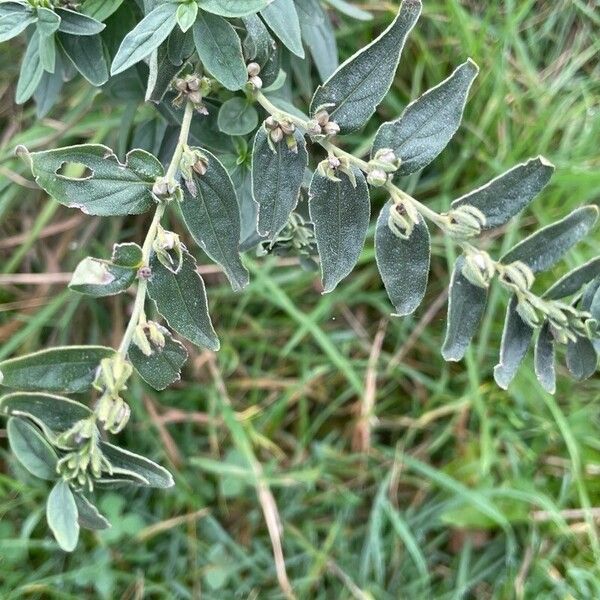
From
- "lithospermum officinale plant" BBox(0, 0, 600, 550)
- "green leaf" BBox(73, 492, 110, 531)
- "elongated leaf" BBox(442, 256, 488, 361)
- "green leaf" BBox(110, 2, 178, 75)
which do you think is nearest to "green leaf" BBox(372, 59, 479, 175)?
"lithospermum officinale plant" BBox(0, 0, 600, 550)

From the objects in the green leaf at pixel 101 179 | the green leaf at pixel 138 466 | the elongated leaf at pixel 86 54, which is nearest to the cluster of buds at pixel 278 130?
the green leaf at pixel 101 179

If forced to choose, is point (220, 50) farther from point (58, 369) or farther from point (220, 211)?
point (58, 369)

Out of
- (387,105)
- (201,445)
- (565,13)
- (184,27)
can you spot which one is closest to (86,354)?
(184,27)

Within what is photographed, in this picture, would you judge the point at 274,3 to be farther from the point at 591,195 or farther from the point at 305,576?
the point at 305,576

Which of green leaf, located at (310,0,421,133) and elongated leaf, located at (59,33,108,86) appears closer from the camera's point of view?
green leaf, located at (310,0,421,133)

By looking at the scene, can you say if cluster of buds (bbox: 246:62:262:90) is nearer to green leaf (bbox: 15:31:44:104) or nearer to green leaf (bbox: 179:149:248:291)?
green leaf (bbox: 179:149:248:291)

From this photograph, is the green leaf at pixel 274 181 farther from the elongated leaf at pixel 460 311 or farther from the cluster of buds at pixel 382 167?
the elongated leaf at pixel 460 311
